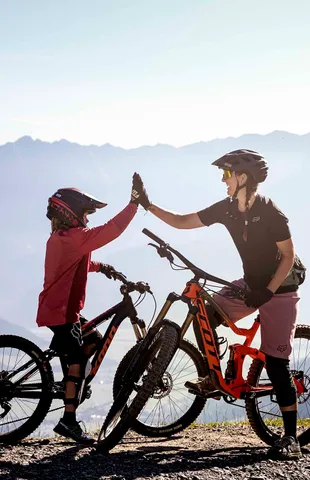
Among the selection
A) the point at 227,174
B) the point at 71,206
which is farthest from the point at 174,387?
the point at 227,174

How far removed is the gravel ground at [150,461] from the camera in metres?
5.43

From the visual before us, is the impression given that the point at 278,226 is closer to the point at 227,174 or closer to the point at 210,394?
the point at 227,174

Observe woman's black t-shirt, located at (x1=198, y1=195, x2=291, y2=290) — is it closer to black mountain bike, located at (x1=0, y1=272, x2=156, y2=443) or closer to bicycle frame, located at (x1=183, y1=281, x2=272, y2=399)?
bicycle frame, located at (x1=183, y1=281, x2=272, y2=399)

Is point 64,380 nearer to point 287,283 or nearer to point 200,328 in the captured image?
point 200,328

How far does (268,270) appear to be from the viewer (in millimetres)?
6203

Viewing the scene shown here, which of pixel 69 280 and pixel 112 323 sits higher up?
pixel 69 280

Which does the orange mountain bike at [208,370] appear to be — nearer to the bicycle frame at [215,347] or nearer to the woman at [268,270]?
the bicycle frame at [215,347]

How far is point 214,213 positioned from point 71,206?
1.59 meters

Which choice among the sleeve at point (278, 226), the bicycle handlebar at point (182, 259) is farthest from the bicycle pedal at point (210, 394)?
the sleeve at point (278, 226)

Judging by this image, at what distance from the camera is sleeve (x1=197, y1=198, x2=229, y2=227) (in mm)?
6598

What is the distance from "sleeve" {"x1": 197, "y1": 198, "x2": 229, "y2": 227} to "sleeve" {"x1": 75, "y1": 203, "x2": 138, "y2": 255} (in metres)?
0.77

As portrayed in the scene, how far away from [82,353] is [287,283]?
2.40 m

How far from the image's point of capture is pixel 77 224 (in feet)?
22.0

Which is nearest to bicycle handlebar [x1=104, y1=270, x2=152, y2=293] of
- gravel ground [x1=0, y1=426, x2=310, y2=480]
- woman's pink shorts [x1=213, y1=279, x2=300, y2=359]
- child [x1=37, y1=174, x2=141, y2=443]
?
child [x1=37, y1=174, x2=141, y2=443]
